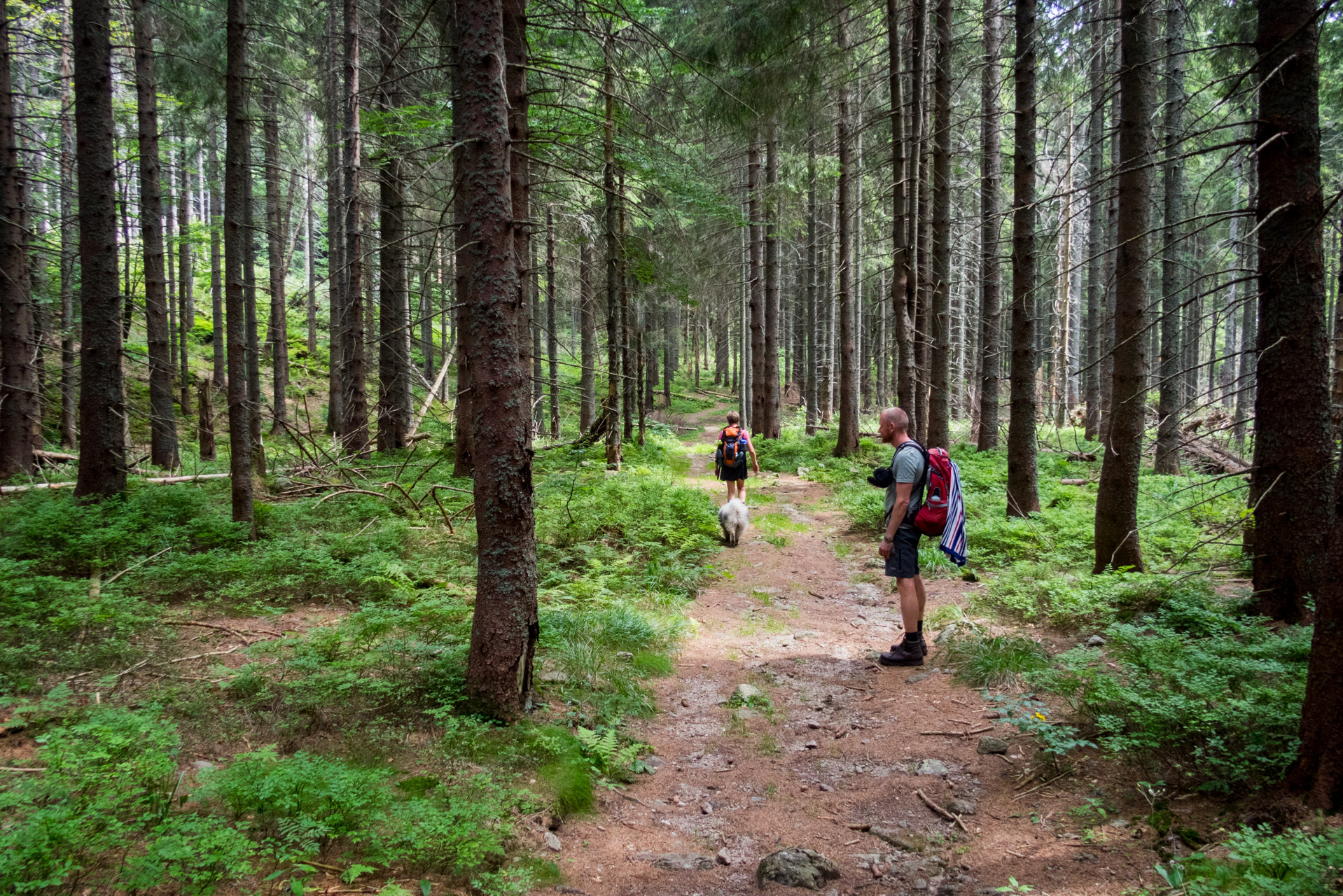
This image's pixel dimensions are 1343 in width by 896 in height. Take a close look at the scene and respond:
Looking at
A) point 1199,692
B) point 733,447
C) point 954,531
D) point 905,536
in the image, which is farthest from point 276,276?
point 1199,692

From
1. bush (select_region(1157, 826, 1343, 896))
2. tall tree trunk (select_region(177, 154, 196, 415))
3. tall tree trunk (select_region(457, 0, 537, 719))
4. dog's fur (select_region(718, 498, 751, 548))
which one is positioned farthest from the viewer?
tall tree trunk (select_region(177, 154, 196, 415))

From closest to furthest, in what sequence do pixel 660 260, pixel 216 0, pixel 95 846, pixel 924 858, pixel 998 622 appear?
pixel 95 846
pixel 924 858
pixel 998 622
pixel 216 0
pixel 660 260

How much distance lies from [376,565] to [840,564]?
6106mm

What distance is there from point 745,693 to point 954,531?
2.31 m

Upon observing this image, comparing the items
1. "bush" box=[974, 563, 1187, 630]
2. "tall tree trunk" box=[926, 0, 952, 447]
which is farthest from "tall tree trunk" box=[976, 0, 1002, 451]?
"bush" box=[974, 563, 1187, 630]

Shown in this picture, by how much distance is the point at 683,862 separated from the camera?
3781 mm

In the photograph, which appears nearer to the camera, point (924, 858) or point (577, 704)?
point (924, 858)

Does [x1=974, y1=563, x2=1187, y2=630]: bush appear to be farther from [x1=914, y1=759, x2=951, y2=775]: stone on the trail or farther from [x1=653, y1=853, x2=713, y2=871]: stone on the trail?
[x1=653, y1=853, x2=713, y2=871]: stone on the trail

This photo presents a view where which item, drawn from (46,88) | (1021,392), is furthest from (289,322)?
(1021,392)

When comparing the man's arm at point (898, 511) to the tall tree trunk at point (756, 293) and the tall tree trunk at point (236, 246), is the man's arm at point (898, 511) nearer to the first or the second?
the tall tree trunk at point (236, 246)

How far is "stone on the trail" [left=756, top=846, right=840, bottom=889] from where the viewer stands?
3.54 m

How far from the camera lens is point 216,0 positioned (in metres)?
14.8

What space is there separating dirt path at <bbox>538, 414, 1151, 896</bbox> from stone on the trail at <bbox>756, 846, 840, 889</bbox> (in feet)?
0.22

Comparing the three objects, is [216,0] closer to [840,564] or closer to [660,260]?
[660,260]
